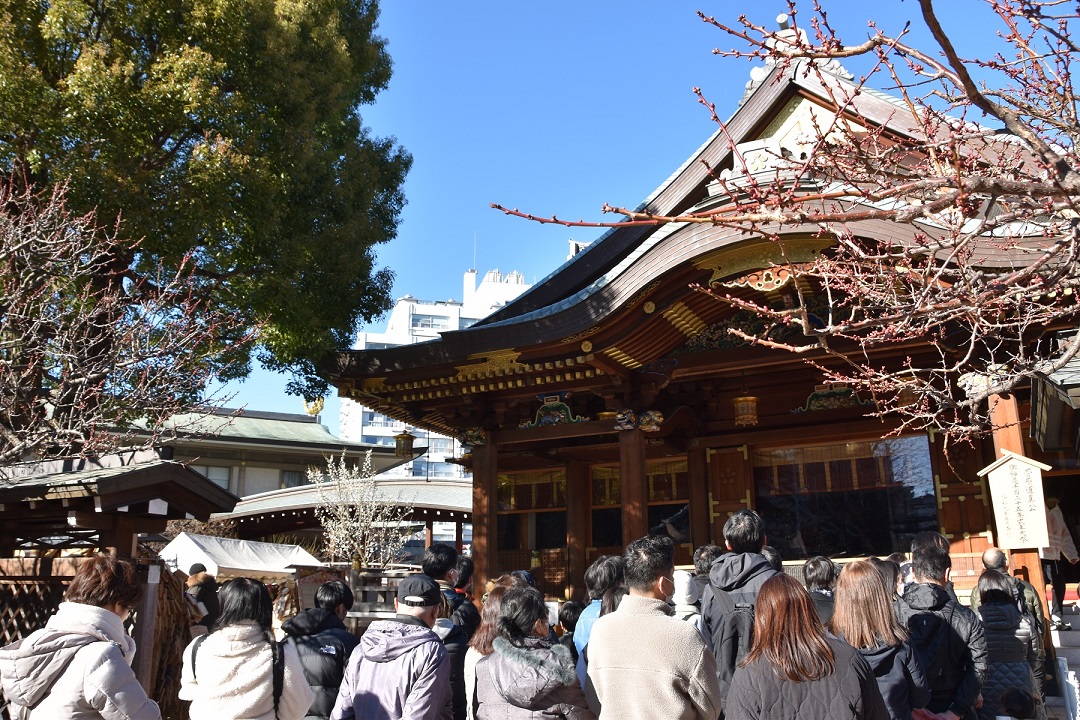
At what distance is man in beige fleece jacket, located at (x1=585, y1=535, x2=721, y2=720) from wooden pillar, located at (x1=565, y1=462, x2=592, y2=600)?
963cm

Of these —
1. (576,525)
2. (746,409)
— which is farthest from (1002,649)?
(576,525)

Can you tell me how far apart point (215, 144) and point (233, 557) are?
10434mm

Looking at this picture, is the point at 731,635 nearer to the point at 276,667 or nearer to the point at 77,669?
the point at 276,667

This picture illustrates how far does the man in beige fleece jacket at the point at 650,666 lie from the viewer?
301 centimetres

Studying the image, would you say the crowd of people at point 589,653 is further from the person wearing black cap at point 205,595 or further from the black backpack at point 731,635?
the person wearing black cap at point 205,595

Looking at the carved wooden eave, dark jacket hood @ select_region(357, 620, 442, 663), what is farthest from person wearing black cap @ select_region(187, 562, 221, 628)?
dark jacket hood @ select_region(357, 620, 442, 663)

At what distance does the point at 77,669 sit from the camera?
130 inches

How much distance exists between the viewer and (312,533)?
26438 mm

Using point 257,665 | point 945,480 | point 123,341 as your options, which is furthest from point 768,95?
point 257,665

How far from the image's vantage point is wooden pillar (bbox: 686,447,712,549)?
11867 mm

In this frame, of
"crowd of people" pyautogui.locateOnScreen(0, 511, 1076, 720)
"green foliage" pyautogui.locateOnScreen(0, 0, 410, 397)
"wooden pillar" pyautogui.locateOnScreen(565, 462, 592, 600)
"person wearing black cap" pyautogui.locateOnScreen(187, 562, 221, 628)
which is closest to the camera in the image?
"crowd of people" pyautogui.locateOnScreen(0, 511, 1076, 720)

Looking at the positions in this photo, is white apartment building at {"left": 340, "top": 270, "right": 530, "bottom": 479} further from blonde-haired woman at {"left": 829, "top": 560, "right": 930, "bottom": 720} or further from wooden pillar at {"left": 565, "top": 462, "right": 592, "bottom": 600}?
blonde-haired woman at {"left": 829, "top": 560, "right": 930, "bottom": 720}

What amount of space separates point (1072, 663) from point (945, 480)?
3.20 meters

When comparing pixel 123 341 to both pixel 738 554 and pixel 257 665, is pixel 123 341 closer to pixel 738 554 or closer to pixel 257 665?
pixel 257 665
